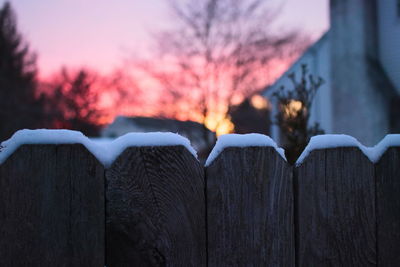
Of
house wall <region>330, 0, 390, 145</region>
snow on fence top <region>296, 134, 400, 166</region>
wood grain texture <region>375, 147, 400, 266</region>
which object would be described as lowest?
wood grain texture <region>375, 147, 400, 266</region>

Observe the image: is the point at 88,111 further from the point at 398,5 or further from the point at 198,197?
the point at 198,197

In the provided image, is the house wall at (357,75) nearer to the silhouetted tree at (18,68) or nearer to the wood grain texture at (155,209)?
the wood grain texture at (155,209)

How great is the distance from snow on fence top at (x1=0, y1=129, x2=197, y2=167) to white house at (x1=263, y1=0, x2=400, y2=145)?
19.6ft

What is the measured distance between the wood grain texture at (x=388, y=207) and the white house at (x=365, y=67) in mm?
5714

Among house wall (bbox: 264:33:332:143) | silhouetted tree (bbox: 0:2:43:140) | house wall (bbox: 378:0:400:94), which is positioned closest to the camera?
house wall (bbox: 378:0:400:94)

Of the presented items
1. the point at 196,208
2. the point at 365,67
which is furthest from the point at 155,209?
the point at 365,67

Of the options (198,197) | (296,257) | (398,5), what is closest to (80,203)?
(198,197)

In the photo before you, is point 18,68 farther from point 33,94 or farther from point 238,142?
point 238,142

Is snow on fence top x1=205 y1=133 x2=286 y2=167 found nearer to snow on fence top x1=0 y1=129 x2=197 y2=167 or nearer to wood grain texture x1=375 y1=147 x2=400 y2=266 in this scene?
snow on fence top x1=0 y1=129 x2=197 y2=167

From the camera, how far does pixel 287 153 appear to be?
136 inches

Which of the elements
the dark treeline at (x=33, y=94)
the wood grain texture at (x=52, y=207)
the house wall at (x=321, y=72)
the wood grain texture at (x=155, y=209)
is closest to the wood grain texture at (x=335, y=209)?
the wood grain texture at (x=155, y=209)

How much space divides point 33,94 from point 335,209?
1253 inches

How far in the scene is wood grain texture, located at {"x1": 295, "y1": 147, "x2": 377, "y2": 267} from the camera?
106cm

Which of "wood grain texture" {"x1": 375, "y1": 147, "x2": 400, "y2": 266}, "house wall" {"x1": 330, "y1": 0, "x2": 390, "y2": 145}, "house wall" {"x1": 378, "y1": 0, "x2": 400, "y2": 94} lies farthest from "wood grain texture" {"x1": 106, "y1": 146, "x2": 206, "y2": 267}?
"house wall" {"x1": 378, "y1": 0, "x2": 400, "y2": 94}
